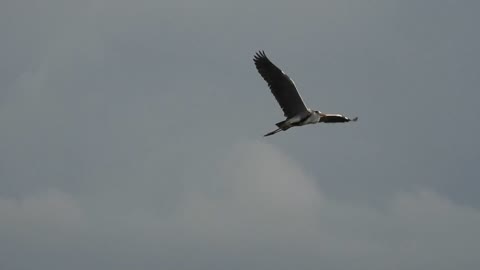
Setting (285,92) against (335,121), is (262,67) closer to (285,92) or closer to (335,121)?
(285,92)

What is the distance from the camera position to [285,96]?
238 ft

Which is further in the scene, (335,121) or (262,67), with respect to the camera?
(335,121)

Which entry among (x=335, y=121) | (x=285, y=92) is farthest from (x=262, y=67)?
(x=335, y=121)

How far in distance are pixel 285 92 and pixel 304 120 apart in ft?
6.43

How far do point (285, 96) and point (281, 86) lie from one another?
759 mm

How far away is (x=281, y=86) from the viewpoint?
71875 mm

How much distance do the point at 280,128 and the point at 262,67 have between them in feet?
10.5

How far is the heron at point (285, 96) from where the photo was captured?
71.2 meters

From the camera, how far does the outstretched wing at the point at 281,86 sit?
71188 millimetres

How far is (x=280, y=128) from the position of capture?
72312 mm

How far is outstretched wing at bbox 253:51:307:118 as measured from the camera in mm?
71188

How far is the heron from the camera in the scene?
7125 centimetres

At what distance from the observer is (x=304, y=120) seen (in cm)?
7331

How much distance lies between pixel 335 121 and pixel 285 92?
5.00 metres
